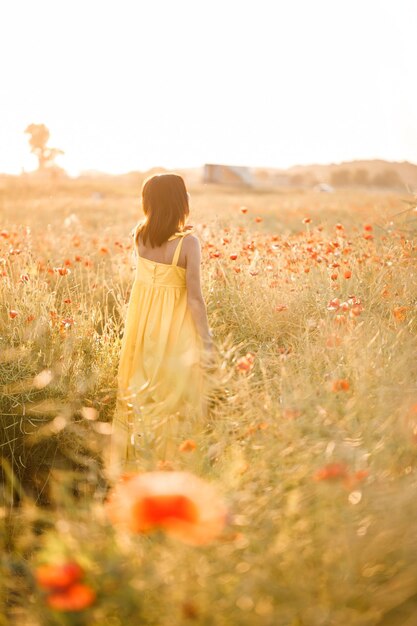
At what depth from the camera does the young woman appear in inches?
130

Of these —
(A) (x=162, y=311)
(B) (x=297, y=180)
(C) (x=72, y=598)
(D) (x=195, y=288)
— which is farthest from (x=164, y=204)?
(B) (x=297, y=180)

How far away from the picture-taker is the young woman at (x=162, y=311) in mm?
3312

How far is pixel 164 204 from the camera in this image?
335 cm

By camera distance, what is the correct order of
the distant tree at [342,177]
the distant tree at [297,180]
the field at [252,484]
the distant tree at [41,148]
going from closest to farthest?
1. the field at [252,484]
2. the distant tree at [41,148]
3. the distant tree at [342,177]
4. the distant tree at [297,180]

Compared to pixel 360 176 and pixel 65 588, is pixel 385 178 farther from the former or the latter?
pixel 65 588

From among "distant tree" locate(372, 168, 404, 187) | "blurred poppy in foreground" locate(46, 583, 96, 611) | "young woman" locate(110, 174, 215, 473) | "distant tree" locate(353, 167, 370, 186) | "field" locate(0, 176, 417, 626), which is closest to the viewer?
"blurred poppy in foreground" locate(46, 583, 96, 611)

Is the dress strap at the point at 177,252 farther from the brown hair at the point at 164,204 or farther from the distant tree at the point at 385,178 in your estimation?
the distant tree at the point at 385,178

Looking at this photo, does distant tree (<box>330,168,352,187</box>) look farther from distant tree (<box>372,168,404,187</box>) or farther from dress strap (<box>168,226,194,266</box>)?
dress strap (<box>168,226,194,266</box>)

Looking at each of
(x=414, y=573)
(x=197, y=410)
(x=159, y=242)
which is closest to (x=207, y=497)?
(x=414, y=573)

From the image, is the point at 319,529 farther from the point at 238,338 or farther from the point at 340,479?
the point at 238,338

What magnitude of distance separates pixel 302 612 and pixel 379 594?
0.59 feet

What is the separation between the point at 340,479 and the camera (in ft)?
4.83

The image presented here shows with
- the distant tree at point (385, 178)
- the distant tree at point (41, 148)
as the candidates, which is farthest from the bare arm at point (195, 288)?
the distant tree at point (385, 178)

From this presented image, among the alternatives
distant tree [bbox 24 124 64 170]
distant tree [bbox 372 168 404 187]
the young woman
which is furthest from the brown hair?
distant tree [bbox 372 168 404 187]
